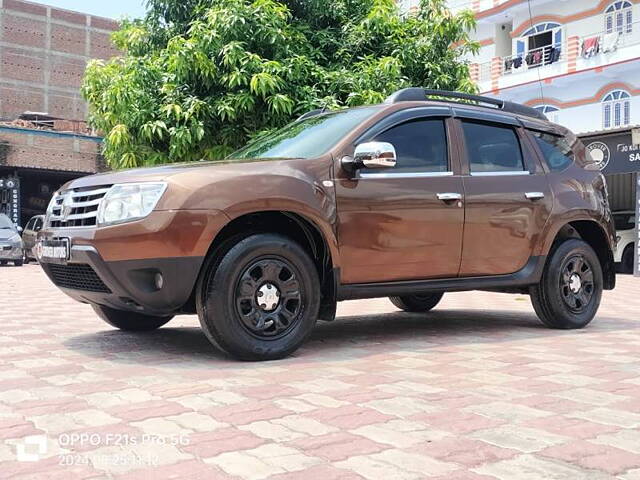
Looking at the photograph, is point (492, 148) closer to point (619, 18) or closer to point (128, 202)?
point (128, 202)

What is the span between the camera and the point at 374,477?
234 centimetres

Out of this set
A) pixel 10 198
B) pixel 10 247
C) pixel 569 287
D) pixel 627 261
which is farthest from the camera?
pixel 10 198

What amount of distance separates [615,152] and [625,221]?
169 cm

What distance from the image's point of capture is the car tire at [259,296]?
402 centimetres

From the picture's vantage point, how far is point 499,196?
17.1ft

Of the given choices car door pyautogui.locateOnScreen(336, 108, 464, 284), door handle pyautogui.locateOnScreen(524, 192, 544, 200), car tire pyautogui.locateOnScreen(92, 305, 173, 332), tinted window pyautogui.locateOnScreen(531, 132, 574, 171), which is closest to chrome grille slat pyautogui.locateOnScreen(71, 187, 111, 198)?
car tire pyautogui.locateOnScreen(92, 305, 173, 332)

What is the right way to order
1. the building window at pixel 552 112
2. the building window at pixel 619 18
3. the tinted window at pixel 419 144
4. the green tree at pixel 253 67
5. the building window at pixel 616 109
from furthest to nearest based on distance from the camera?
the building window at pixel 552 112 → the building window at pixel 619 18 → the building window at pixel 616 109 → the green tree at pixel 253 67 → the tinted window at pixel 419 144

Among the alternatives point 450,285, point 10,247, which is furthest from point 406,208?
point 10,247

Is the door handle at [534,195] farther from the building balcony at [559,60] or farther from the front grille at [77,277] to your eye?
the building balcony at [559,60]

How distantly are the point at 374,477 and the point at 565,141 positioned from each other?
14.7 ft

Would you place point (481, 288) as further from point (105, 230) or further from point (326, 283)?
point (105, 230)

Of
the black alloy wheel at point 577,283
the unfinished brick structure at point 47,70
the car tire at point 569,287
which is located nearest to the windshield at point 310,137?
the car tire at point 569,287

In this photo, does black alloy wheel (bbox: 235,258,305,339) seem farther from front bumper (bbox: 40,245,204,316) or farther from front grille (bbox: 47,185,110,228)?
front grille (bbox: 47,185,110,228)

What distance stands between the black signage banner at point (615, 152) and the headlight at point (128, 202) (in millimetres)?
14134
